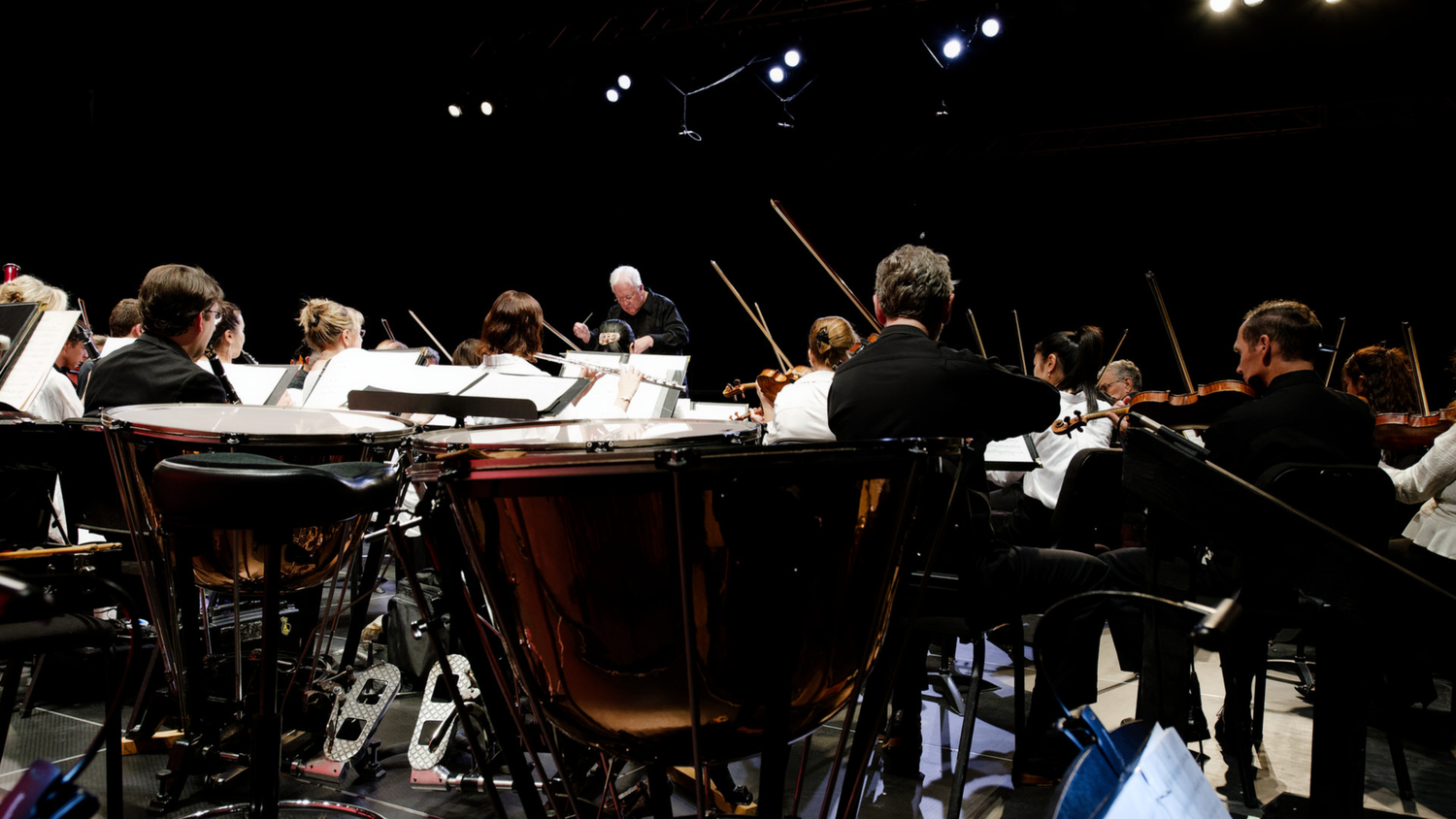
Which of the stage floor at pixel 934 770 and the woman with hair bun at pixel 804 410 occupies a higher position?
the woman with hair bun at pixel 804 410

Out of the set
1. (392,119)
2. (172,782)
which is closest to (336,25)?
(392,119)

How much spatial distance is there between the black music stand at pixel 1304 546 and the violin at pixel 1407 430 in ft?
7.45

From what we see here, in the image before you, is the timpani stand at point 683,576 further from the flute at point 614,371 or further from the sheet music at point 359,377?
the flute at point 614,371

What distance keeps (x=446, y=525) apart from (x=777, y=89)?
7462 millimetres

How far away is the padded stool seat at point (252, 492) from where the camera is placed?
51.9 inches

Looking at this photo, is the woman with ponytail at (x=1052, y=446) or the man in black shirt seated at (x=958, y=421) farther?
the woman with ponytail at (x=1052, y=446)

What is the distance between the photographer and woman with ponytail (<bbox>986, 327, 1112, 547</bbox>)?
129 inches

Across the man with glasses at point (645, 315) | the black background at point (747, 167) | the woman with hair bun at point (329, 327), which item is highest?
the black background at point (747, 167)

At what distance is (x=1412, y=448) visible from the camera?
146 inches

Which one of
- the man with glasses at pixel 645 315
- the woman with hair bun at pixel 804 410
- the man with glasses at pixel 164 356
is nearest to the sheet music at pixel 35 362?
the man with glasses at pixel 164 356

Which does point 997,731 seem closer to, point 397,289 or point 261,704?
point 261,704

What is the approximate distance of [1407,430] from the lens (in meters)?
3.54

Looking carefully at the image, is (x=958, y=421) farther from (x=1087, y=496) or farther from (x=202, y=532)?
(x=202, y=532)

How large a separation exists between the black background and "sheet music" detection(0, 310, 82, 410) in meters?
4.23
